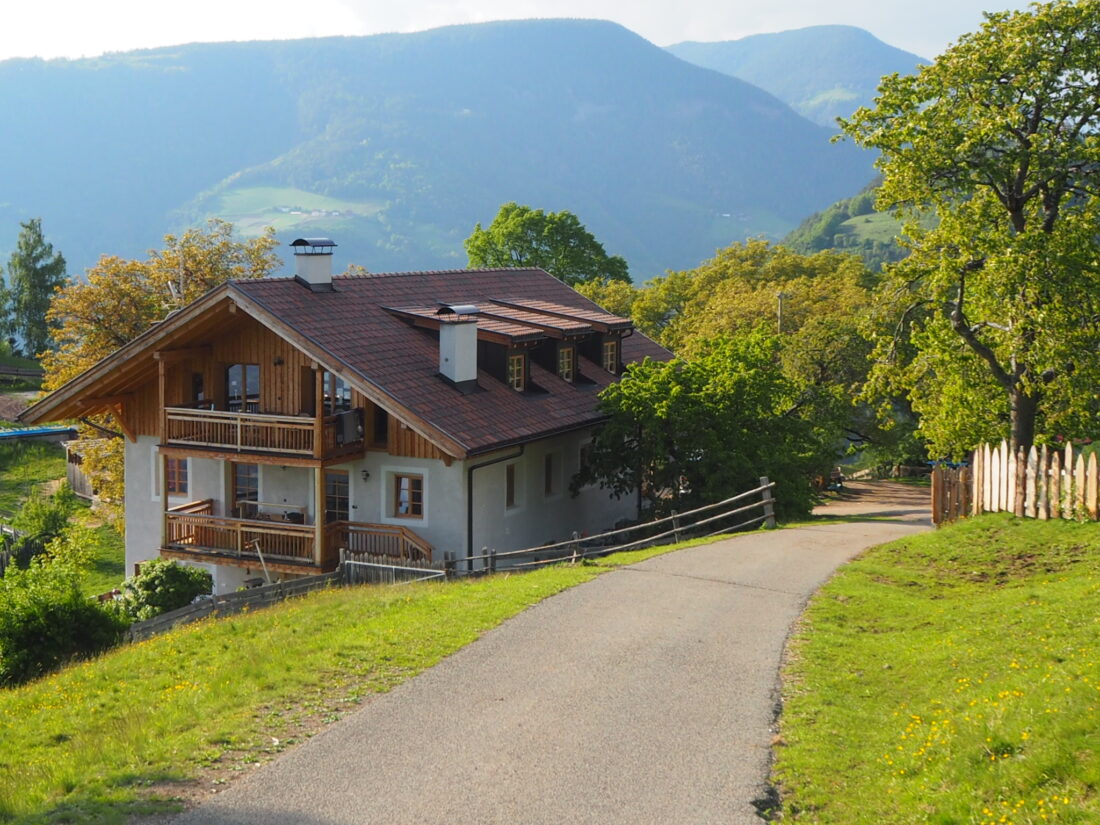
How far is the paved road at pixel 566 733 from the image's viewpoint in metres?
11.4

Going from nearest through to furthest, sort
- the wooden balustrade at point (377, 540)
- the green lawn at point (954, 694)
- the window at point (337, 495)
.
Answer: the green lawn at point (954, 694) → the wooden balustrade at point (377, 540) → the window at point (337, 495)

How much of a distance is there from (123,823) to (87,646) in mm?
9933

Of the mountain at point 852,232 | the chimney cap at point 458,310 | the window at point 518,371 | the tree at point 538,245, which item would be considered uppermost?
the mountain at point 852,232

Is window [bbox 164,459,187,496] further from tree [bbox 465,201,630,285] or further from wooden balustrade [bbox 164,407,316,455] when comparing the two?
tree [bbox 465,201,630,285]

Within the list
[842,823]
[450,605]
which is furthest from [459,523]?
[842,823]

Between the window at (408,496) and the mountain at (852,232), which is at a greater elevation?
the mountain at (852,232)

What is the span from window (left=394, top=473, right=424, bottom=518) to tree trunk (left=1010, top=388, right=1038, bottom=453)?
43.8ft

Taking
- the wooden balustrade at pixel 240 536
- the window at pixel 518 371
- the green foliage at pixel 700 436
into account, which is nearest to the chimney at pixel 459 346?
the window at pixel 518 371

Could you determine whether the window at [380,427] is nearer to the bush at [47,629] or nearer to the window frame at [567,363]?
the window frame at [567,363]

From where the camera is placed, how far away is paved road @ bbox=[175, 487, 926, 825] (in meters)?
11.4

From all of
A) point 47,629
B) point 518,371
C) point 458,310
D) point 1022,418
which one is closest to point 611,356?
point 518,371

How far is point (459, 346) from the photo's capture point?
29.6 meters

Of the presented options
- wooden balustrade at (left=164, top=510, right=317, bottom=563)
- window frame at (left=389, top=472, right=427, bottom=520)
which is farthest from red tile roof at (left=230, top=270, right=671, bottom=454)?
wooden balustrade at (left=164, top=510, right=317, bottom=563)

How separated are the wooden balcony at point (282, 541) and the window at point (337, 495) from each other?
853mm
